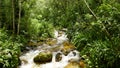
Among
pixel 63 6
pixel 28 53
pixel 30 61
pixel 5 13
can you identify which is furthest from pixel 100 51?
pixel 63 6

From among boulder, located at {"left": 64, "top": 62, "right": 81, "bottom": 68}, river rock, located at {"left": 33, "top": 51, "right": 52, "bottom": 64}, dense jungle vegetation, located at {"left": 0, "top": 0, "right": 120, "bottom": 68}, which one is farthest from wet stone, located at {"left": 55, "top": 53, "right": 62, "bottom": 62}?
dense jungle vegetation, located at {"left": 0, "top": 0, "right": 120, "bottom": 68}

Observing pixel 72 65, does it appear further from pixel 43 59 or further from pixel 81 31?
pixel 81 31

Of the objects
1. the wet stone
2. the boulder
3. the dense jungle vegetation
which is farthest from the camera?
the wet stone

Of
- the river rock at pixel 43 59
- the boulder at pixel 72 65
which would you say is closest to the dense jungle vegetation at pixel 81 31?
the boulder at pixel 72 65

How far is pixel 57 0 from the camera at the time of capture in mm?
34688

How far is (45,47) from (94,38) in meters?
4.89

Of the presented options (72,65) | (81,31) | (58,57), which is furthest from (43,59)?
(81,31)

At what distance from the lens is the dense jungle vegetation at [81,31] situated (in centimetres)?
983

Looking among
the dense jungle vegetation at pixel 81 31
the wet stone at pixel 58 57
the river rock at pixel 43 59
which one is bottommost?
the wet stone at pixel 58 57

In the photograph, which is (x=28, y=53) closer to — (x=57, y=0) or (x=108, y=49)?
(x=108, y=49)

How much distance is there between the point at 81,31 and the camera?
1591 centimetres

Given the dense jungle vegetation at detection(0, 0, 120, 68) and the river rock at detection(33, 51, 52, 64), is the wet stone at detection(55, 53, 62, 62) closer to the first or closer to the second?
the river rock at detection(33, 51, 52, 64)

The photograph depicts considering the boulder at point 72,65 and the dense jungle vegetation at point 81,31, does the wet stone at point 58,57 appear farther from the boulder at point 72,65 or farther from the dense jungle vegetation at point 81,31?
the dense jungle vegetation at point 81,31

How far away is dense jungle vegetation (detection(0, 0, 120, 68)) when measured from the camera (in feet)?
32.2
